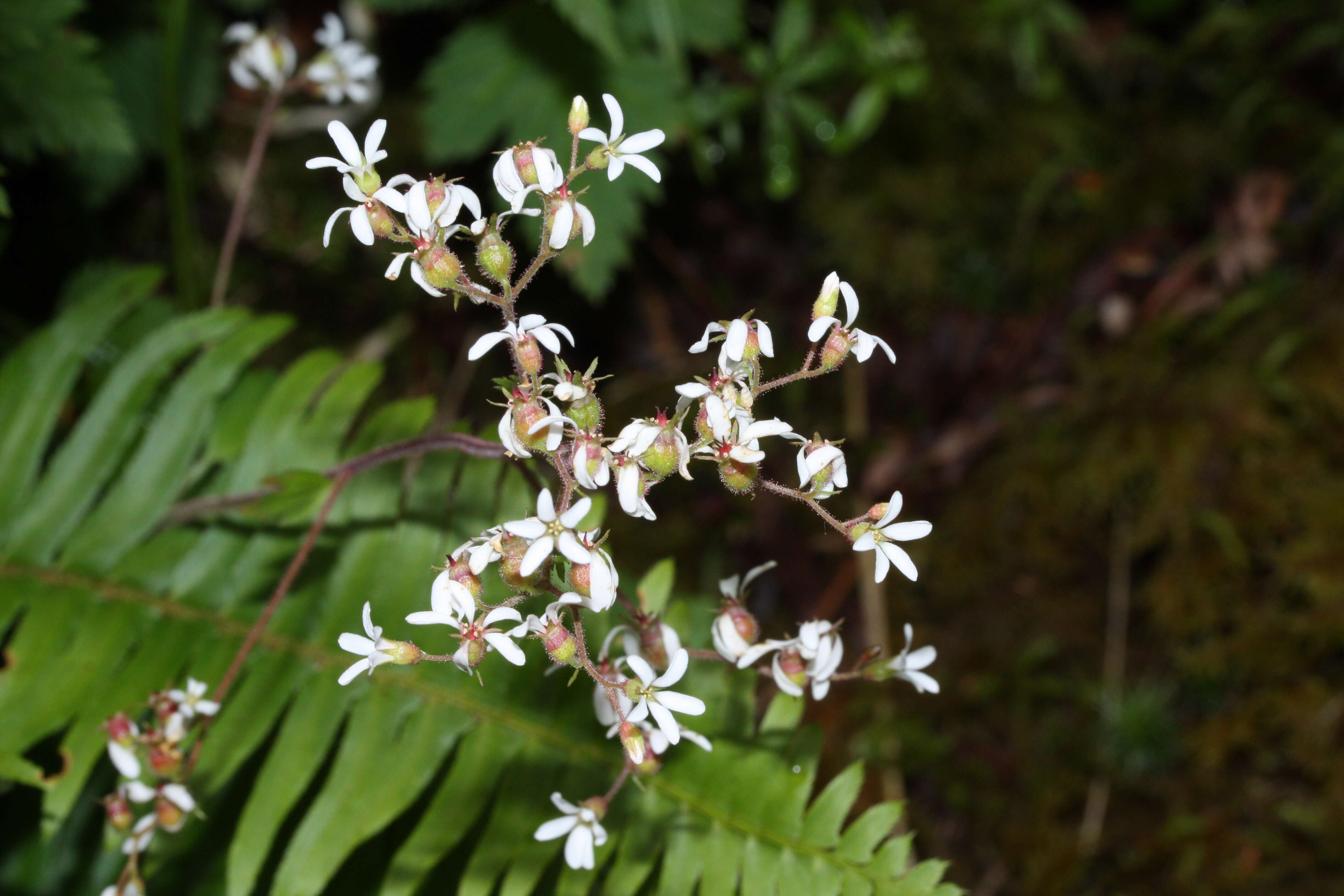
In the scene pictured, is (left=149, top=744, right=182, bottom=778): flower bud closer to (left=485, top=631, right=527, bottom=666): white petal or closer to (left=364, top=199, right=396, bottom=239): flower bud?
(left=485, top=631, right=527, bottom=666): white petal

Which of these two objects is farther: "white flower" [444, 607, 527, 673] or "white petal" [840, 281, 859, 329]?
"white petal" [840, 281, 859, 329]

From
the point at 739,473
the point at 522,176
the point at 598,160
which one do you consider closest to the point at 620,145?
the point at 598,160

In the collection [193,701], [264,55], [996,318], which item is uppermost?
[996,318]

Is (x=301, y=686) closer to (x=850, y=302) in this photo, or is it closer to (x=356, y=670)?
(x=356, y=670)

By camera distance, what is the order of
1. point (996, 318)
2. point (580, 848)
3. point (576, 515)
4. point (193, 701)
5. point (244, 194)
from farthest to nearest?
1. point (996, 318)
2. point (244, 194)
3. point (193, 701)
4. point (580, 848)
5. point (576, 515)

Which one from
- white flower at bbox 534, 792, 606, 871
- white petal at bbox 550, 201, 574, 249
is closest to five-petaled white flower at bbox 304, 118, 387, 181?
white petal at bbox 550, 201, 574, 249

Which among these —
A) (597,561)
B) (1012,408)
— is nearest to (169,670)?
(597,561)
